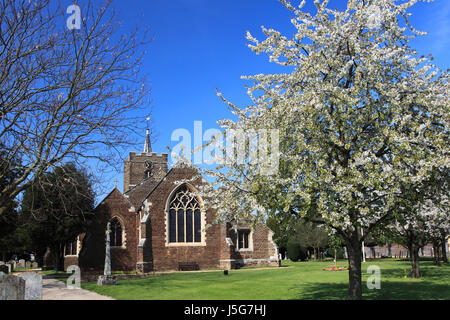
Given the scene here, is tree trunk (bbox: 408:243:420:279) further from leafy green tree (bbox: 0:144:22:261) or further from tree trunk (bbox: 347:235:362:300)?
leafy green tree (bbox: 0:144:22:261)

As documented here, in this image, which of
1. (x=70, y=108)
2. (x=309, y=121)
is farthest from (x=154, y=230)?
(x=309, y=121)

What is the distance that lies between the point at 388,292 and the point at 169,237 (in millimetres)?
20965

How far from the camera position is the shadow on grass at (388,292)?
13.6 m

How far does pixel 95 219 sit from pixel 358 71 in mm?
28126

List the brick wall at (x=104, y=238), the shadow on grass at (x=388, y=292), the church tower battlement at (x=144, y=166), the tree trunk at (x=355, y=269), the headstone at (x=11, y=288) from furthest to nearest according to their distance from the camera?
the church tower battlement at (x=144, y=166)
the brick wall at (x=104, y=238)
the shadow on grass at (x=388, y=292)
the tree trunk at (x=355, y=269)
the headstone at (x=11, y=288)

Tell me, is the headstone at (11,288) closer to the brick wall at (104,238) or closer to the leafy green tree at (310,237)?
the brick wall at (104,238)

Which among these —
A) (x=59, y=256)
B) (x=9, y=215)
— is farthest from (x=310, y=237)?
(x=9, y=215)

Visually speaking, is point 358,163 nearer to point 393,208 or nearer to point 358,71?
point 393,208

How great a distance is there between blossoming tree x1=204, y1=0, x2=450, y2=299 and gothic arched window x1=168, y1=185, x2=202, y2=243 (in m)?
21.0

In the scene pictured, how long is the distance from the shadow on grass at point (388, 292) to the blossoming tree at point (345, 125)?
6.95 ft

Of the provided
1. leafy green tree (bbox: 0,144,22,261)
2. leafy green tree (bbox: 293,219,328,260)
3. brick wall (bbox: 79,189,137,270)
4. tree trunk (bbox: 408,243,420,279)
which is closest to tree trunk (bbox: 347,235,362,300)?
tree trunk (bbox: 408,243,420,279)

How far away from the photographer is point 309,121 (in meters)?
11.1

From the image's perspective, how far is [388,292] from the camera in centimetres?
1505

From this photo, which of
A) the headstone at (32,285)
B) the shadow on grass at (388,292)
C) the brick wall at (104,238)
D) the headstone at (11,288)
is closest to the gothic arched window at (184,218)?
the brick wall at (104,238)
